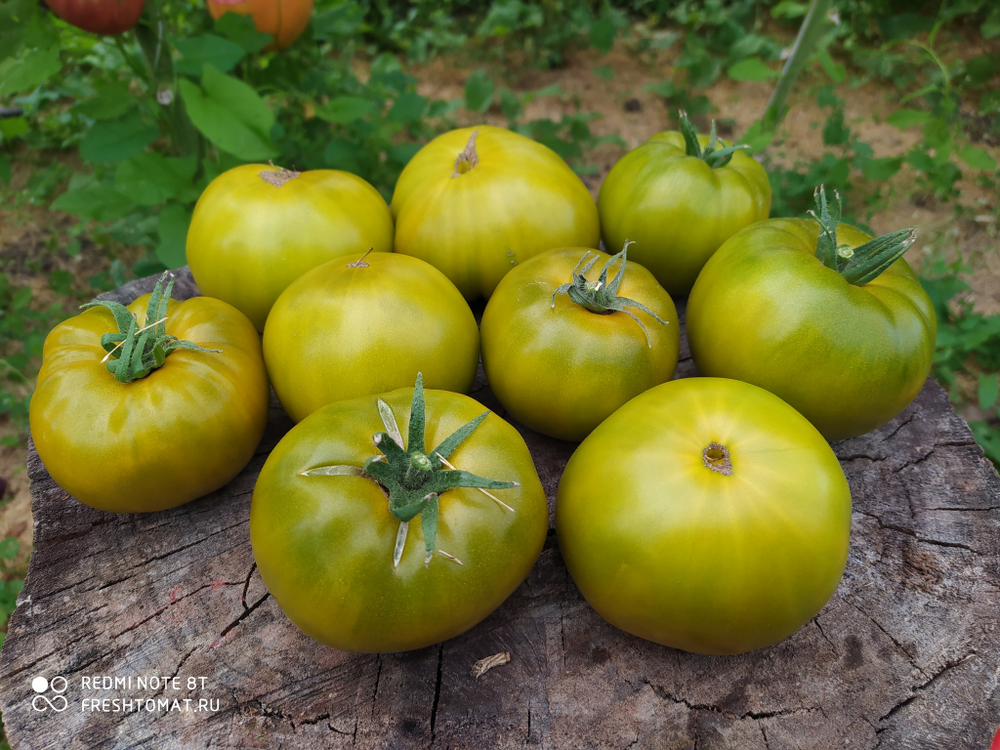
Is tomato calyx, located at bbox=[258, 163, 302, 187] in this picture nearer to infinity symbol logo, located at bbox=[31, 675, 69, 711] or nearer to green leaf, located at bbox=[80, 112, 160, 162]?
green leaf, located at bbox=[80, 112, 160, 162]

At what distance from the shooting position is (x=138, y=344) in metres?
1.45

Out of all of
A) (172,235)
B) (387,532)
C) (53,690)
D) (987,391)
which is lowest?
(987,391)

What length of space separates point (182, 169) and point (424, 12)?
367cm

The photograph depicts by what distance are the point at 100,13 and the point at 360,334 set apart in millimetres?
1420

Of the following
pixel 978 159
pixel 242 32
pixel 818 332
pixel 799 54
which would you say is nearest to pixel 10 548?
pixel 242 32

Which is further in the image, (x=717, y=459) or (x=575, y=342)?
(x=575, y=342)

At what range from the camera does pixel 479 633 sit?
1.50 m

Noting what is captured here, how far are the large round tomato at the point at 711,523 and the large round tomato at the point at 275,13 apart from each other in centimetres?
215

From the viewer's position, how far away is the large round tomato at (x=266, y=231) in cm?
183

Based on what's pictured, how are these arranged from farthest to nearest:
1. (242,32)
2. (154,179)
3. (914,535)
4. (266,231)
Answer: (242,32) < (154,179) < (266,231) < (914,535)

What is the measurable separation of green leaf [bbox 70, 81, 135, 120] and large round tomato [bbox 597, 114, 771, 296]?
167 cm

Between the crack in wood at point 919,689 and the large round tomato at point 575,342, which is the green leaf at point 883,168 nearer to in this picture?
the large round tomato at point 575,342

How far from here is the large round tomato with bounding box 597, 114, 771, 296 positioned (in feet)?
6.29

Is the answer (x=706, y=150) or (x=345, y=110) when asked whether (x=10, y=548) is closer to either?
(x=345, y=110)
